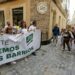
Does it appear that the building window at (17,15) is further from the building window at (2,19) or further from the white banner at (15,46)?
the white banner at (15,46)

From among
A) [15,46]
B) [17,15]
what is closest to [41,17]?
[17,15]

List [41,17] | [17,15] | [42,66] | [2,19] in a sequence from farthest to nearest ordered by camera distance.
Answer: [2,19], [17,15], [41,17], [42,66]

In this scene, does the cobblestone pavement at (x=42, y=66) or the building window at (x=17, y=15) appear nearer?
the cobblestone pavement at (x=42, y=66)

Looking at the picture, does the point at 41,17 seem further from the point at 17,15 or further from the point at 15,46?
the point at 15,46

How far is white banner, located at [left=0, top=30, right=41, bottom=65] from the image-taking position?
1070cm

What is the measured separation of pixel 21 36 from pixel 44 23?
8.27 meters

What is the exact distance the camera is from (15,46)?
11359 mm

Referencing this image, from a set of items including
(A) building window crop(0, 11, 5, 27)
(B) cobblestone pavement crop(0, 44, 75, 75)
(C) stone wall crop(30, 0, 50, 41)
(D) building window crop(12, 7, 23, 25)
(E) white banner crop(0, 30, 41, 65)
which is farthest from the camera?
(A) building window crop(0, 11, 5, 27)

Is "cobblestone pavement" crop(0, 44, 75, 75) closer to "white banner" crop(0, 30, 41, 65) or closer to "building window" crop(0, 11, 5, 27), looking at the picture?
"white banner" crop(0, 30, 41, 65)

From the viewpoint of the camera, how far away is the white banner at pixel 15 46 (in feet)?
35.1

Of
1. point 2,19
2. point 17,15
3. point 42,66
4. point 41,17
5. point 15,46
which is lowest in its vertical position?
point 42,66

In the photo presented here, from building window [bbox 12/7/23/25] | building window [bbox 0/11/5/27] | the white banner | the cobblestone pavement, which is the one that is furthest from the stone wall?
the cobblestone pavement

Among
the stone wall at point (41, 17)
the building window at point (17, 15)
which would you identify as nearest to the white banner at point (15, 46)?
the stone wall at point (41, 17)

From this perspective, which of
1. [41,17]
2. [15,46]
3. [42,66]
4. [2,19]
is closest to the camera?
[42,66]
